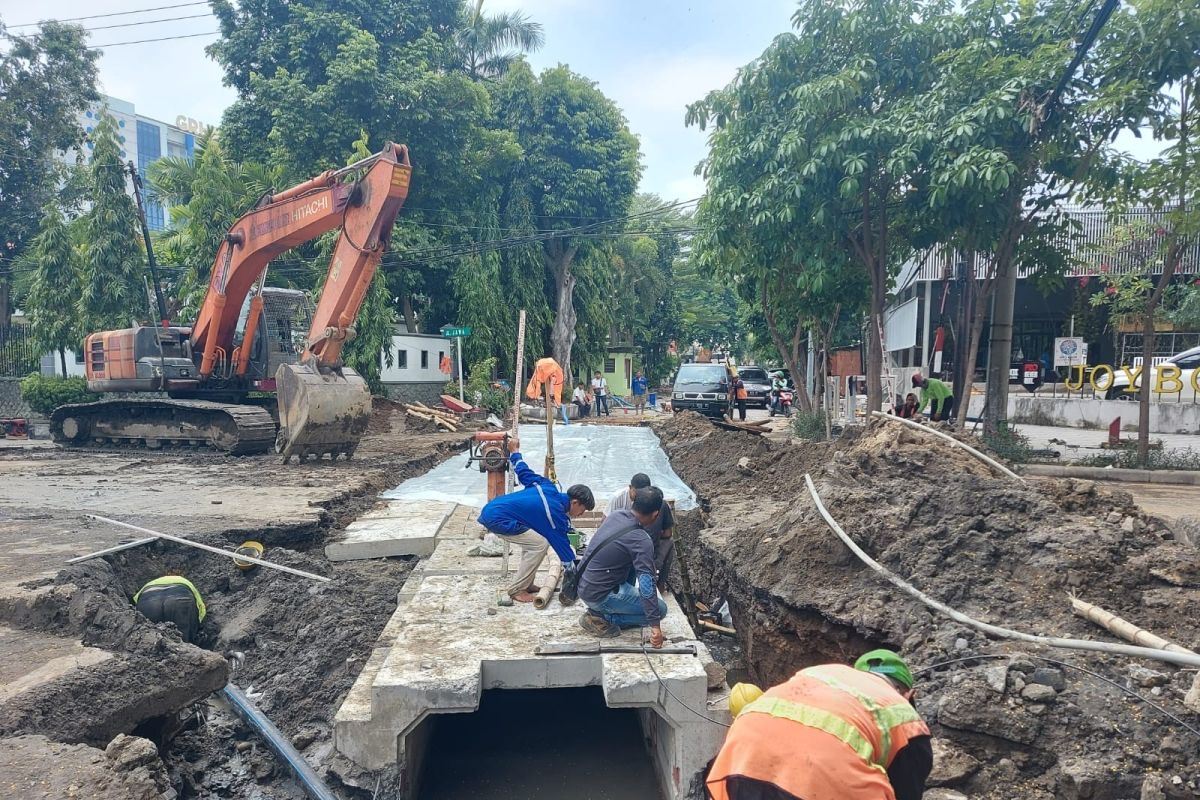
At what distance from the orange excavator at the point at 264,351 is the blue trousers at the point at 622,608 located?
23.8ft

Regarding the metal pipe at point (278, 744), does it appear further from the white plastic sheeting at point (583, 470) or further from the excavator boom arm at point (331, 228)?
the excavator boom arm at point (331, 228)

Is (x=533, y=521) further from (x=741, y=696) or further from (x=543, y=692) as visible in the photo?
(x=741, y=696)

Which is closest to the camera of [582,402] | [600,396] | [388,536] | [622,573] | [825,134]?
[622,573]

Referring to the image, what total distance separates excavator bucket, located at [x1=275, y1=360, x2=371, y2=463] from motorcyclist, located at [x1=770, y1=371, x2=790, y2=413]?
20732mm

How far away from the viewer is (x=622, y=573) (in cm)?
460

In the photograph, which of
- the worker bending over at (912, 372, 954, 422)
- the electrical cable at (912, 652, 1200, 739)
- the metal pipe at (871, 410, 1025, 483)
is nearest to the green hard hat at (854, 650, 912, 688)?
the electrical cable at (912, 652, 1200, 739)

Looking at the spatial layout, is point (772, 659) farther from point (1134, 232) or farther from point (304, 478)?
point (1134, 232)

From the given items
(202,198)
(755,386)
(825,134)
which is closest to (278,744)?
(825,134)

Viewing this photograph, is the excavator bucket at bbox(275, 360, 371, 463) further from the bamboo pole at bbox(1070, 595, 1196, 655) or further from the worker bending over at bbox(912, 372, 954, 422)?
the bamboo pole at bbox(1070, 595, 1196, 655)

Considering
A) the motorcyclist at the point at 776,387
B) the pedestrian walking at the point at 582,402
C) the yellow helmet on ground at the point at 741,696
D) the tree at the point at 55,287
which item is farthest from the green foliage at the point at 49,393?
the motorcyclist at the point at 776,387

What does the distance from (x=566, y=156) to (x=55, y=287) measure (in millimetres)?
16703

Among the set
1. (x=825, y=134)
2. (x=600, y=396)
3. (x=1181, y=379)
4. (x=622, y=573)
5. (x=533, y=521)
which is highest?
(x=825, y=134)

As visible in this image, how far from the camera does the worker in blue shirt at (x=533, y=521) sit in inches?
199

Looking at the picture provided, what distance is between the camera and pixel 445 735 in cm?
534
